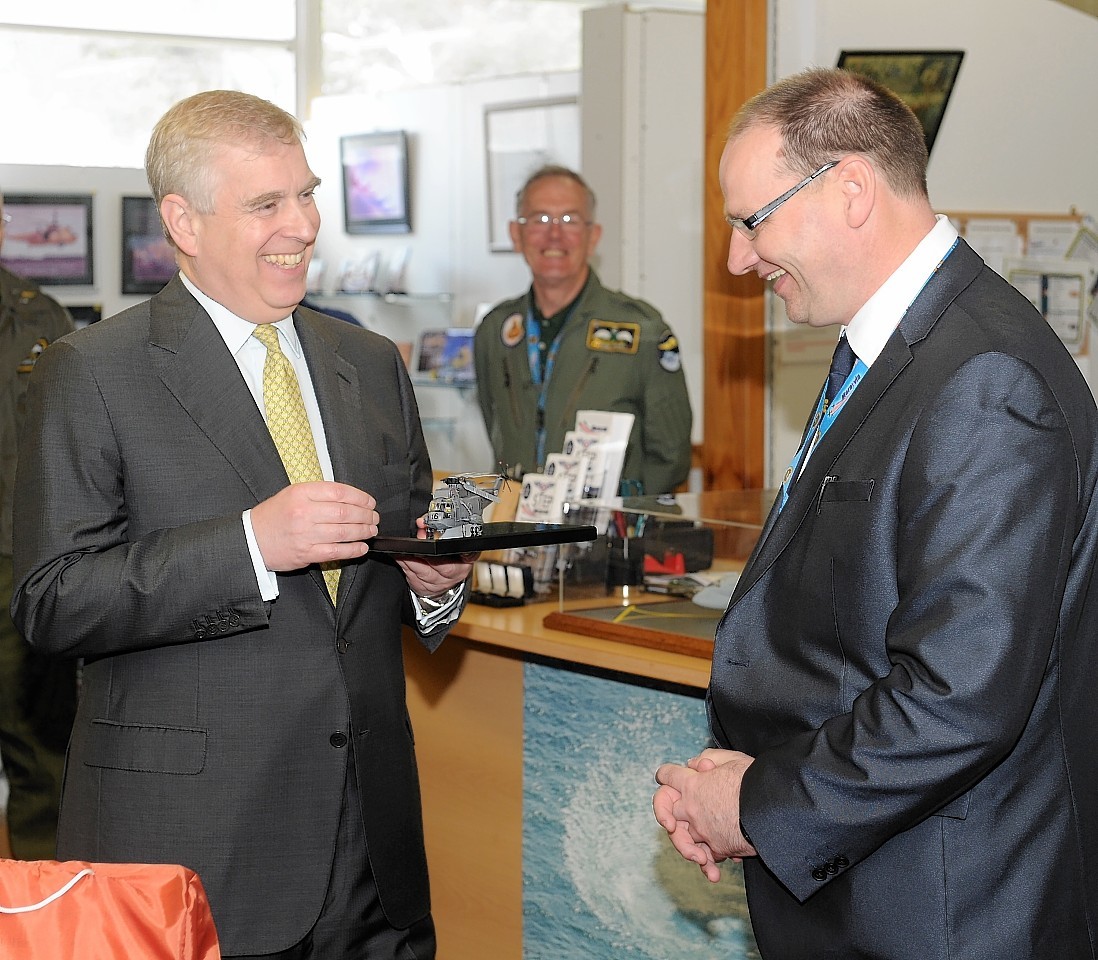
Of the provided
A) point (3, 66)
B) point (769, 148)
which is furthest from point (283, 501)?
point (3, 66)

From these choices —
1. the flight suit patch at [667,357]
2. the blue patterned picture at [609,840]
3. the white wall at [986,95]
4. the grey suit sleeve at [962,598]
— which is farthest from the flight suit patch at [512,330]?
the grey suit sleeve at [962,598]

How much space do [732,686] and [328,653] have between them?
0.63 meters

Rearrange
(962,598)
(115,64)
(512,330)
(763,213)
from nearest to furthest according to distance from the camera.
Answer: (962,598) < (763,213) < (512,330) < (115,64)

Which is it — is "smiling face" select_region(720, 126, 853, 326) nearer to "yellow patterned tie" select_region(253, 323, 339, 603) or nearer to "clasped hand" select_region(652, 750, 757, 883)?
"clasped hand" select_region(652, 750, 757, 883)

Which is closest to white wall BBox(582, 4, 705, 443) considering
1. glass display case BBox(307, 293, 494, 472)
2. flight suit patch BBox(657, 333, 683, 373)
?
flight suit patch BBox(657, 333, 683, 373)

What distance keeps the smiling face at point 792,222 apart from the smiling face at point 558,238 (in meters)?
2.96

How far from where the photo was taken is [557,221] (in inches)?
184

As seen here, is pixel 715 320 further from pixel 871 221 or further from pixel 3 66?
pixel 3 66

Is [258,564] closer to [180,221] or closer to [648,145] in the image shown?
[180,221]

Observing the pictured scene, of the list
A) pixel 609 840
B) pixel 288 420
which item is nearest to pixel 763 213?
pixel 288 420

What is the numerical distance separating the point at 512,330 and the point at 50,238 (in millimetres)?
2364

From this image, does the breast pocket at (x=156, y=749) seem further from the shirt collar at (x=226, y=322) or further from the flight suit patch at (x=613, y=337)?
the flight suit patch at (x=613, y=337)

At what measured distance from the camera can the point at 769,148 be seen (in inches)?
65.9

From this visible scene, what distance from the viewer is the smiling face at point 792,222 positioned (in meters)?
1.66
